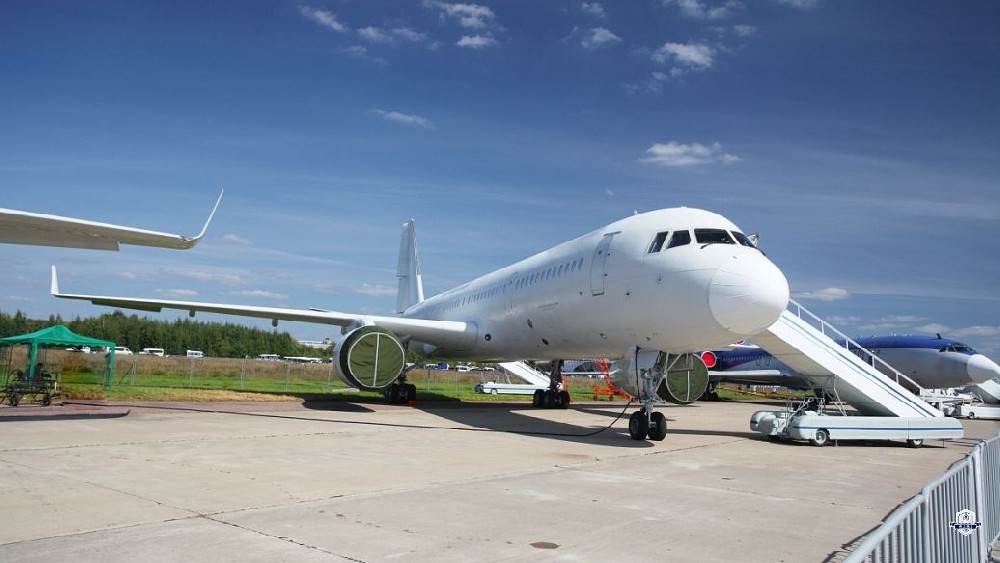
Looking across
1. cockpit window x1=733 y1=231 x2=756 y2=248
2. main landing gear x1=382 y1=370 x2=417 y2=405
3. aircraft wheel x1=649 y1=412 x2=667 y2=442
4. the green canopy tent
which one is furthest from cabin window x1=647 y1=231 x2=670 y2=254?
the green canopy tent

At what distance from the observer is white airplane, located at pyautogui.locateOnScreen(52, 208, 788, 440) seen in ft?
36.8

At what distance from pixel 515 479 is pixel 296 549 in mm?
3720

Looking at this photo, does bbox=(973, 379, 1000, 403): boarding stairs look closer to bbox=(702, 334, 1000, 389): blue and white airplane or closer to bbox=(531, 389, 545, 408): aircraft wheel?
bbox=(702, 334, 1000, 389): blue and white airplane

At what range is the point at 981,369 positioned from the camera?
2762cm

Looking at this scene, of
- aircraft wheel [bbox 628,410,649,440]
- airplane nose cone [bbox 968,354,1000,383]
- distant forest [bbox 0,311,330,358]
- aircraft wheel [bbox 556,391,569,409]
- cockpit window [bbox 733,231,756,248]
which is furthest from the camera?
distant forest [bbox 0,311,330,358]

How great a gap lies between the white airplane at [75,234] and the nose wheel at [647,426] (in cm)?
818

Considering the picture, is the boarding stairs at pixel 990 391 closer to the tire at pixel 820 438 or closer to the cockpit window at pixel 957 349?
the cockpit window at pixel 957 349

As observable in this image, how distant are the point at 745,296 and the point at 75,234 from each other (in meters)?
9.68

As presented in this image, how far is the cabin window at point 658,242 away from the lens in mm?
12270

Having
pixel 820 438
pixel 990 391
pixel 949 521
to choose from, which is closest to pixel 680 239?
pixel 820 438

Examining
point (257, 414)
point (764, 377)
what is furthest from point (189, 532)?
point (764, 377)

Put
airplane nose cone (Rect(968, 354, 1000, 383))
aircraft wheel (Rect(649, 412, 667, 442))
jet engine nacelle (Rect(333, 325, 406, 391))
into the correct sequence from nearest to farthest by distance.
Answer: aircraft wheel (Rect(649, 412, 667, 442))
jet engine nacelle (Rect(333, 325, 406, 391))
airplane nose cone (Rect(968, 354, 1000, 383))

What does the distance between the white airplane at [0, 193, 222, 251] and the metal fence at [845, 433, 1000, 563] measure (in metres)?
8.18

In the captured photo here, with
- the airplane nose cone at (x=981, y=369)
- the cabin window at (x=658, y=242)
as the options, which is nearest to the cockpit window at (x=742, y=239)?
the cabin window at (x=658, y=242)
